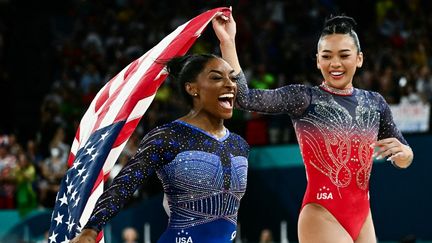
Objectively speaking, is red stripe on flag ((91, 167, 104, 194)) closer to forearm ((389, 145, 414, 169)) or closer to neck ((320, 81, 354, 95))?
neck ((320, 81, 354, 95))

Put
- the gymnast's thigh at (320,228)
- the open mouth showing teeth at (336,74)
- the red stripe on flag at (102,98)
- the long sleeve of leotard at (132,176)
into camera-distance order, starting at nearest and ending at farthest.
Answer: the long sleeve of leotard at (132,176) → the gymnast's thigh at (320,228) → the open mouth showing teeth at (336,74) → the red stripe on flag at (102,98)

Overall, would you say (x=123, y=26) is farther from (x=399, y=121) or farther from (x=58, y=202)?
(x=58, y=202)

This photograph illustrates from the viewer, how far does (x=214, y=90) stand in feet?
15.2

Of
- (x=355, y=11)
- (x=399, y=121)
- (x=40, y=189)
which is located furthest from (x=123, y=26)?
(x=399, y=121)

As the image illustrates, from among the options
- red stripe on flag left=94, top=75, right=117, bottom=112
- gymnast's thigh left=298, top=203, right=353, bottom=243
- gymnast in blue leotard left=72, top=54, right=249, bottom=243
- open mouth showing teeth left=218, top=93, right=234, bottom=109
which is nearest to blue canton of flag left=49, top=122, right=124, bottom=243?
red stripe on flag left=94, top=75, right=117, bottom=112

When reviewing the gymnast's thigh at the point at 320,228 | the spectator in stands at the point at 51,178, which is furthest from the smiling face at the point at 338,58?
the spectator in stands at the point at 51,178

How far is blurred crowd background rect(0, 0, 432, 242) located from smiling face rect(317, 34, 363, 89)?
6366mm

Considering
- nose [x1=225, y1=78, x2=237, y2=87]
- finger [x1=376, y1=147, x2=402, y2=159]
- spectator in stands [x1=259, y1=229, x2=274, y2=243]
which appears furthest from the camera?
spectator in stands [x1=259, y1=229, x2=274, y2=243]

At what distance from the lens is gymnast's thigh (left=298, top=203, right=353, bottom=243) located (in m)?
5.37

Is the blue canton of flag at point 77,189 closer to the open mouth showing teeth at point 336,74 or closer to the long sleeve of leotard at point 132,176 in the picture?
the long sleeve of leotard at point 132,176

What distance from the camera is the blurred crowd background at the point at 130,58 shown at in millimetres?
13031

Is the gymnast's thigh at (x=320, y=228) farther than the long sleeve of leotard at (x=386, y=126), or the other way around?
the long sleeve of leotard at (x=386, y=126)

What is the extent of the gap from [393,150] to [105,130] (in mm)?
1609

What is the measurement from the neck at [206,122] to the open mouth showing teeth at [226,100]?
10 cm
